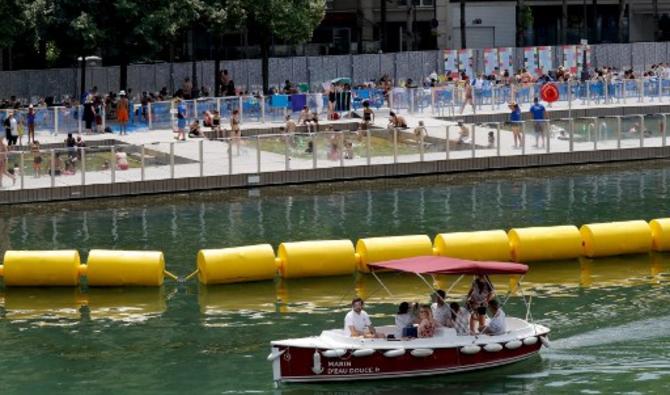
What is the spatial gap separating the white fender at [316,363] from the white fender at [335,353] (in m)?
0.14

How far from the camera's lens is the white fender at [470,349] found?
3697cm

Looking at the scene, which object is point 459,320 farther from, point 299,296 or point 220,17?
point 220,17

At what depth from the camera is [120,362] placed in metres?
38.7

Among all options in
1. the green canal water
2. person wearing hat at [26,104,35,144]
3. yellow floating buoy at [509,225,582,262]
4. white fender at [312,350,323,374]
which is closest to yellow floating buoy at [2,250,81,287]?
the green canal water

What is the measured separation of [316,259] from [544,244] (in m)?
6.42

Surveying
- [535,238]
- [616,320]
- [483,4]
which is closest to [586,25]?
[483,4]

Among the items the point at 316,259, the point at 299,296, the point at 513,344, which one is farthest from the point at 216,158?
the point at 513,344

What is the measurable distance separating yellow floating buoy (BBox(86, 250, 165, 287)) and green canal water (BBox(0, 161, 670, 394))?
1.01 ft

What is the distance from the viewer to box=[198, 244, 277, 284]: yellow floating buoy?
46.2 meters

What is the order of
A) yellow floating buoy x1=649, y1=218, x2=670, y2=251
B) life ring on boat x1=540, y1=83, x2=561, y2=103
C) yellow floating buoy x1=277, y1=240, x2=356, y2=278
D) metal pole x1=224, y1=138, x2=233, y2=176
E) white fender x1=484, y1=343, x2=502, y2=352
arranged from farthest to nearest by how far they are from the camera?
life ring on boat x1=540, y1=83, x2=561, y2=103
metal pole x1=224, y1=138, x2=233, y2=176
yellow floating buoy x1=649, y1=218, x2=670, y2=251
yellow floating buoy x1=277, y1=240, x2=356, y2=278
white fender x1=484, y1=343, x2=502, y2=352

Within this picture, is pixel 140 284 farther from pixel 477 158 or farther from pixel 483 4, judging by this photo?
pixel 483 4

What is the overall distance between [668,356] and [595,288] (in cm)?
738

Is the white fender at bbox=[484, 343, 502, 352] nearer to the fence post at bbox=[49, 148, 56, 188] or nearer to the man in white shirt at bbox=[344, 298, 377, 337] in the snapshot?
the man in white shirt at bbox=[344, 298, 377, 337]

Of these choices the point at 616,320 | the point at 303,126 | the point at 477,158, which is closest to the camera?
the point at 616,320
